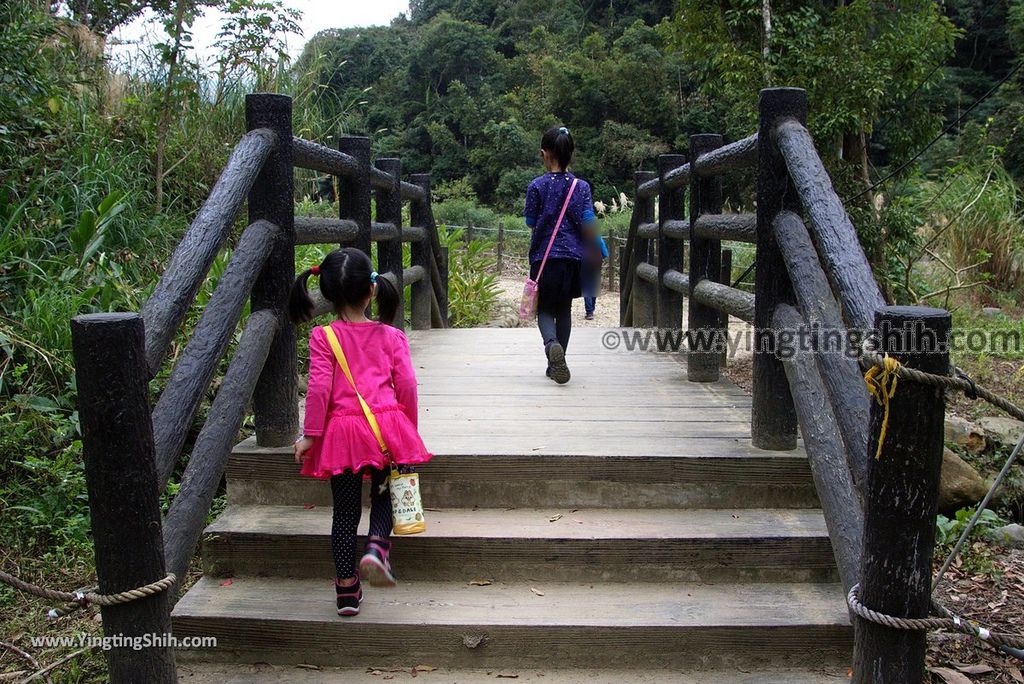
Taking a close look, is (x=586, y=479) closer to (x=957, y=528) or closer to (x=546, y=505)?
(x=546, y=505)

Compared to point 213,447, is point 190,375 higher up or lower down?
higher up

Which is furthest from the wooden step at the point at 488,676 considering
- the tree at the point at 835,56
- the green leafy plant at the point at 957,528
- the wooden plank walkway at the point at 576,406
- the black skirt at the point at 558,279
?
the tree at the point at 835,56

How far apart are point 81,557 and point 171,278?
67.3 inches

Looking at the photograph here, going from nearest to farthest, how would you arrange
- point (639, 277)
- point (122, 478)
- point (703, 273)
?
point (122, 478) < point (703, 273) < point (639, 277)

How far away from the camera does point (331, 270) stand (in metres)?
2.58

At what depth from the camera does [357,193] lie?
165 inches

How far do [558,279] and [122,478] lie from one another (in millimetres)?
2938

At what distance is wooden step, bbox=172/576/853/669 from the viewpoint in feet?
7.93

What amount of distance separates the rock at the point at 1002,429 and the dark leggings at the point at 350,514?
11.9ft

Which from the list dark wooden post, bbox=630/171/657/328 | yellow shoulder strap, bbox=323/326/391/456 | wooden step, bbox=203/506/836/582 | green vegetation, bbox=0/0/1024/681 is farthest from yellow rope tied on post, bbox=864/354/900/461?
dark wooden post, bbox=630/171/657/328

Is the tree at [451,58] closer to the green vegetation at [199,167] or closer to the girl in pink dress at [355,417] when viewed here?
the green vegetation at [199,167]

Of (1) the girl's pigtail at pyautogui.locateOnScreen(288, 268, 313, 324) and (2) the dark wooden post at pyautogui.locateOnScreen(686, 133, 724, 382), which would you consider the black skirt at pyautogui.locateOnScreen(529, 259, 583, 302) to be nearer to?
(2) the dark wooden post at pyautogui.locateOnScreen(686, 133, 724, 382)

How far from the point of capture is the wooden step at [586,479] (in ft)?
9.52

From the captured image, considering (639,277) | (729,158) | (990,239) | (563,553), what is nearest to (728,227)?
(729,158)
